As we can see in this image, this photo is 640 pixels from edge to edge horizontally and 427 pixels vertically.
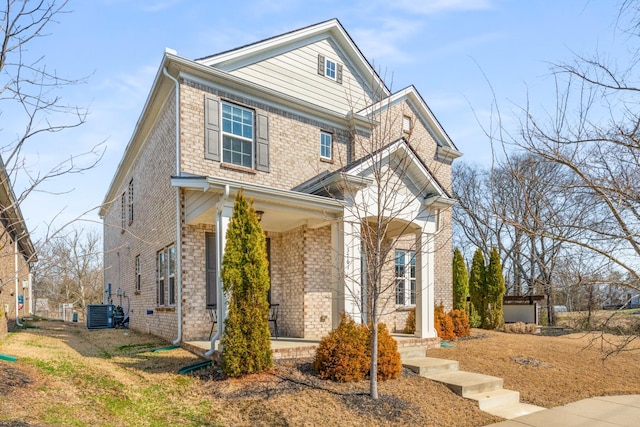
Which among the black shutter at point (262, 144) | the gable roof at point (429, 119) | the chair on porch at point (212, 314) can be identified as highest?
the gable roof at point (429, 119)

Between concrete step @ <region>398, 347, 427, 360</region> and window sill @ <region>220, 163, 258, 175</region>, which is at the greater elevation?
window sill @ <region>220, 163, 258, 175</region>

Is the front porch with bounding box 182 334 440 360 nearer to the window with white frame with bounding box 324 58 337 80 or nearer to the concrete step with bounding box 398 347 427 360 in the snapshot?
the concrete step with bounding box 398 347 427 360

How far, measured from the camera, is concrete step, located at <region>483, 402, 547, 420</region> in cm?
595

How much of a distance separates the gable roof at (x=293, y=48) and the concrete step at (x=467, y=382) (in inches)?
213

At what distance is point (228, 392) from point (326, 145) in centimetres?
750

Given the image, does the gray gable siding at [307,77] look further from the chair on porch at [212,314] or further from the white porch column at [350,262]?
the chair on porch at [212,314]

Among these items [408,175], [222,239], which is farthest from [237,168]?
[408,175]

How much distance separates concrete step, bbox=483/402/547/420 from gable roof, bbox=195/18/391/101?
5.94 meters

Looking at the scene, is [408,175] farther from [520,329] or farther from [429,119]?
[520,329]

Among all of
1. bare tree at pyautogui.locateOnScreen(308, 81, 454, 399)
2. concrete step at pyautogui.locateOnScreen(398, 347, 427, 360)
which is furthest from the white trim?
concrete step at pyautogui.locateOnScreen(398, 347, 427, 360)

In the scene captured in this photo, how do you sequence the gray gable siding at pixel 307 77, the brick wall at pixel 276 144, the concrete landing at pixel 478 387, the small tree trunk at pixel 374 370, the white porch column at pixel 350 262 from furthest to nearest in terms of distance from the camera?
the gray gable siding at pixel 307 77 → the brick wall at pixel 276 144 → the white porch column at pixel 350 262 → the concrete landing at pixel 478 387 → the small tree trunk at pixel 374 370

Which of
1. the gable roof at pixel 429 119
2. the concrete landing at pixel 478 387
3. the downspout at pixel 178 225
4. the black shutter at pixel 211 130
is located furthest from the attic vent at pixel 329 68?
the concrete landing at pixel 478 387

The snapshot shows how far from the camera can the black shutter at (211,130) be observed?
9383mm

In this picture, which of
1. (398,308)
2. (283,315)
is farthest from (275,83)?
(398,308)
